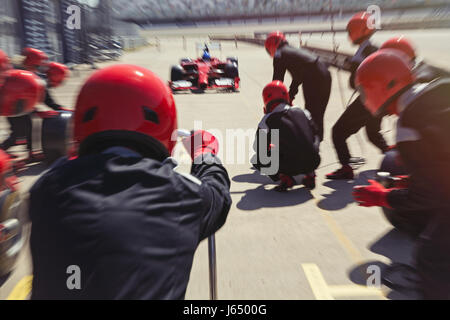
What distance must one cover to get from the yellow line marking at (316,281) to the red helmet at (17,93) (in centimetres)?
391

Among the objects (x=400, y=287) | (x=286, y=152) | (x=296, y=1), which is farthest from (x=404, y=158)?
(x=296, y=1)

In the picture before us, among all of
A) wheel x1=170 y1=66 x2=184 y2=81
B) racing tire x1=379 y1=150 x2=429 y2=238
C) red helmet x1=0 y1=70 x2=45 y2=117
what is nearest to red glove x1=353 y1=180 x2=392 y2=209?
racing tire x1=379 y1=150 x2=429 y2=238

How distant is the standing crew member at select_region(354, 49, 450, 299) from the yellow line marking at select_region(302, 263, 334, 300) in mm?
713

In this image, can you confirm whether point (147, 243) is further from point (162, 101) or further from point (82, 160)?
point (162, 101)

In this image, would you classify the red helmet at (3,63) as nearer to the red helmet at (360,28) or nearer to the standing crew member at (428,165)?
the standing crew member at (428,165)

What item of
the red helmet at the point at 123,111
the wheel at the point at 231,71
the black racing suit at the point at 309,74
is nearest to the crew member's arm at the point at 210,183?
the red helmet at the point at 123,111

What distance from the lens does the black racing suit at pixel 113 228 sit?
1229 mm

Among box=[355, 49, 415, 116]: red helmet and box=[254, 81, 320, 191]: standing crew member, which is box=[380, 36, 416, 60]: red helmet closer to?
box=[254, 81, 320, 191]: standing crew member

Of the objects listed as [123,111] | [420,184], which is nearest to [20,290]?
[123,111]

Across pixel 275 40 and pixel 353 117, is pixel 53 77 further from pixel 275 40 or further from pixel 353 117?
pixel 353 117

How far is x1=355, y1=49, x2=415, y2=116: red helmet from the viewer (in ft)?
7.92

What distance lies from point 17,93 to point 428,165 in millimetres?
4563

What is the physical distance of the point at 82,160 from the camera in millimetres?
1412

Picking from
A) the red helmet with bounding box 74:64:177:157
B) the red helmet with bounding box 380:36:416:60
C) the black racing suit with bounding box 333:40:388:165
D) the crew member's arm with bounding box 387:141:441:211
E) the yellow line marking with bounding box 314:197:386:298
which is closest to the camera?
the red helmet with bounding box 74:64:177:157
